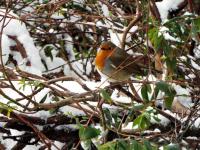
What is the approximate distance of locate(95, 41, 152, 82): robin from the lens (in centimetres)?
239

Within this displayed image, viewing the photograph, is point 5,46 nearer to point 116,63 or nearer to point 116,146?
point 116,63

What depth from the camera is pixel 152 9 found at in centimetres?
250

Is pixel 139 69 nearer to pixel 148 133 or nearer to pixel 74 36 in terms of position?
pixel 148 133

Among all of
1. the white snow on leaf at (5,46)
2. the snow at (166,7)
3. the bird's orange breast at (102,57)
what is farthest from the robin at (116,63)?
the white snow on leaf at (5,46)

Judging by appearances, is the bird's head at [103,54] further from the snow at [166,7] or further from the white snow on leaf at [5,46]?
the white snow on leaf at [5,46]

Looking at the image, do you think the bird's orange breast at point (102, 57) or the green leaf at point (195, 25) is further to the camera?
the bird's orange breast at point (102, 57)

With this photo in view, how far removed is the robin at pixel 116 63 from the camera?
2.39 meters

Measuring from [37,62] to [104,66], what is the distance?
0.43 metres

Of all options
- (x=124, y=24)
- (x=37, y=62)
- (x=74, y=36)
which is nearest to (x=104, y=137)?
(x=37, y=62)

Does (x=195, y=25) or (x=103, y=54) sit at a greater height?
(x=195, y=25)

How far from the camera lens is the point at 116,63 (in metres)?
2.52

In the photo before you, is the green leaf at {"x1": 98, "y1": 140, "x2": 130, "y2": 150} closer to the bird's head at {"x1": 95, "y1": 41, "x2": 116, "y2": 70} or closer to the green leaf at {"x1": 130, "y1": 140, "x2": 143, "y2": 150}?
the green leaf at {"x1": 130, "y1": 140, "x2": 143, "y2": 150}

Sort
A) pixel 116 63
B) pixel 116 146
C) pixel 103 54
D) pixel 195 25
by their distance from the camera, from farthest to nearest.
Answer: pixel 103 54
pixel 116 63
pixel 195 25
pixel 116 146

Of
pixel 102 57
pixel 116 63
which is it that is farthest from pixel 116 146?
pixel 102 57
